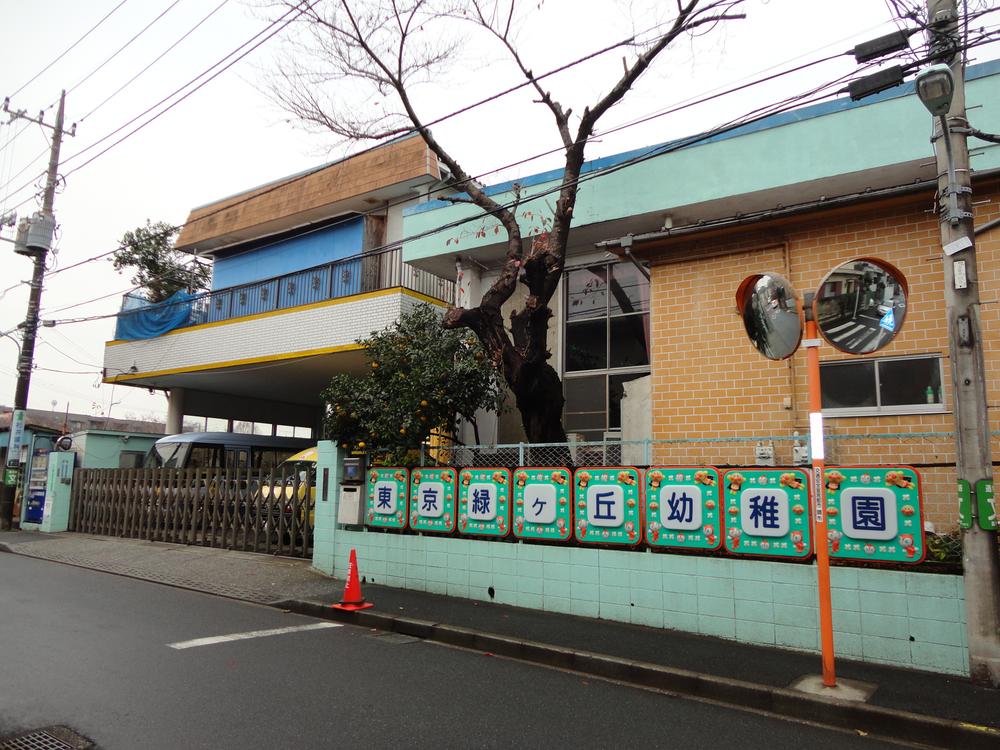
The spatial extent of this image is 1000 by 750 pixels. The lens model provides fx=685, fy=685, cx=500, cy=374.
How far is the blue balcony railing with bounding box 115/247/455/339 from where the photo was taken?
14.9m

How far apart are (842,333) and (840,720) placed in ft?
9.41

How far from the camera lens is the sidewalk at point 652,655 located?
16.1 feet

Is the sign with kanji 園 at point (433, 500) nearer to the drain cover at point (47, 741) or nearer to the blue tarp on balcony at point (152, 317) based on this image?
the drain cover at point (47, 741)

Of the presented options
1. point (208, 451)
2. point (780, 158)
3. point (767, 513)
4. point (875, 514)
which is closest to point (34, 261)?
point (208, 451)

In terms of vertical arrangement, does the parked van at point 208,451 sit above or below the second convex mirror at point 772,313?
below

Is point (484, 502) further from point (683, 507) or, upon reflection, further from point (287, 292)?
point (287, 292)

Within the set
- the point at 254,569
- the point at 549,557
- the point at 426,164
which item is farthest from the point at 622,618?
the point at 426,164

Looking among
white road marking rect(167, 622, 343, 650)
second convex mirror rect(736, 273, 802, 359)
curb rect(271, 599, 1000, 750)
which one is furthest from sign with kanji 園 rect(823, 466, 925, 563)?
white road marking rect(167, 622, 343, 650)

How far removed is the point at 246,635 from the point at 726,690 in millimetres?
4727

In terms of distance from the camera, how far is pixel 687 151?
1034 centimetres

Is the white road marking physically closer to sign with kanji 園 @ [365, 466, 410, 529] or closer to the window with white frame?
sign with kanji 園 @ [365, 466, 410, 529]

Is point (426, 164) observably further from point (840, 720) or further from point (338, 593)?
point (840, 720)

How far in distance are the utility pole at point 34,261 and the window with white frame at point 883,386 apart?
17993 mm

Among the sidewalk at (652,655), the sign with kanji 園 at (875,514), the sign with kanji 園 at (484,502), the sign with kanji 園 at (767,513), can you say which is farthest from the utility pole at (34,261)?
the sign with kanji 園 at (875,514)
